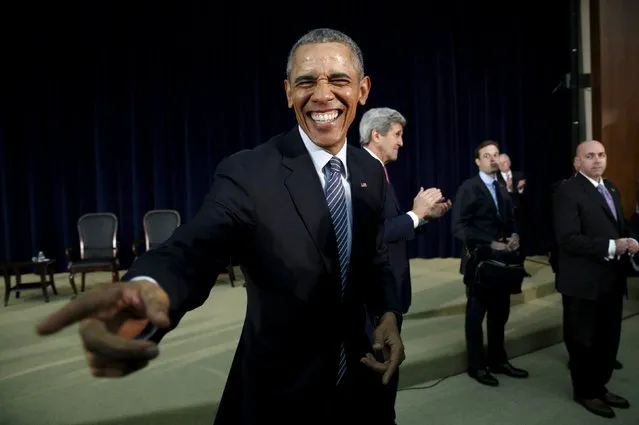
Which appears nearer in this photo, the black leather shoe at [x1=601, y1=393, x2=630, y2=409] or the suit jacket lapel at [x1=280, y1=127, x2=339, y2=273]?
the suit jacket lapel at [x1=280, y1=127, x2=339, y2=273]

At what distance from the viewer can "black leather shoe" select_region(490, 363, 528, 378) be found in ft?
10.9

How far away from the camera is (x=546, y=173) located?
7.59m

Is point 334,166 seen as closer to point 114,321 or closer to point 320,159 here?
point 320,159

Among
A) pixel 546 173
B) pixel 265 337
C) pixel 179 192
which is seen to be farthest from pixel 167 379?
pixel 546 173

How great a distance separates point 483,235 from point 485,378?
0.88 m

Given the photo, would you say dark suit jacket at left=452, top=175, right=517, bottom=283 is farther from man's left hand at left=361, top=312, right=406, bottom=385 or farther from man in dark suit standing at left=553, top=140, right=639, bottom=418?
man's left hand at left=361, top=312, right=406, bottom=385

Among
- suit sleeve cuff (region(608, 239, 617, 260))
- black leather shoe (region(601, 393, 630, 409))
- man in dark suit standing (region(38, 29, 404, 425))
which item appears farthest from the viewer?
black leather shoe (region(601, 393, 630, 409))

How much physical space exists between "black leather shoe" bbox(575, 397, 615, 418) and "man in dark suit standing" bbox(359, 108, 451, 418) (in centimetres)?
115

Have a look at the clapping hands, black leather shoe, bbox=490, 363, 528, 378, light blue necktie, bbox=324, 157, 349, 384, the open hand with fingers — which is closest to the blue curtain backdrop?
black leather shoe, bbox=490, 363, 528, 378

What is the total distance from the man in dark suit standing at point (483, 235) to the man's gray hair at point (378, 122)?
957mm

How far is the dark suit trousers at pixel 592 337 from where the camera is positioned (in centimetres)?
277

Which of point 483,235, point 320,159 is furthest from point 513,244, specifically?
point 320,159

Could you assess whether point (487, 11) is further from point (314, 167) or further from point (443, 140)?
point (314, 167)

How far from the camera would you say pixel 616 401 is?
2828mm
